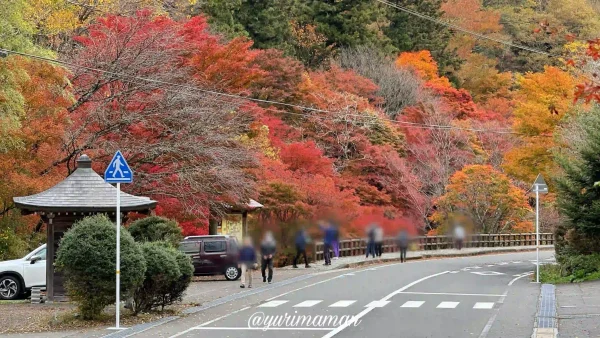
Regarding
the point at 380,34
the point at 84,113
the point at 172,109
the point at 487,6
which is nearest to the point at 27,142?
the point at 84,113

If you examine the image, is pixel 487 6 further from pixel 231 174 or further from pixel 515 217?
pixel 231 174

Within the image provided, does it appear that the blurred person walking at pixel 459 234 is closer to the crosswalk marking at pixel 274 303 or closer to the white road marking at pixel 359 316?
the white road marking at pixel 359 316

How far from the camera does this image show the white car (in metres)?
26.1

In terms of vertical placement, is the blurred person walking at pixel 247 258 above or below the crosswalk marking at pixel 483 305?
above

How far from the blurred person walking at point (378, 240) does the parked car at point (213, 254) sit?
10689 millimetres

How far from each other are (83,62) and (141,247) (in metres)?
13.1

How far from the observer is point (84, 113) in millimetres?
30828

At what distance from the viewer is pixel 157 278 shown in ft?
66.0

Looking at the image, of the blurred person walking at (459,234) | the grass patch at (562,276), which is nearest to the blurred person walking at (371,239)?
the blurred person walking at (459,234)

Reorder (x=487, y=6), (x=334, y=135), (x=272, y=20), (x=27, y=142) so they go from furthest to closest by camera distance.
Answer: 1. (x=487, y=6)
2. (x=272, y=20)
3. (x=334, y=135)
4. (x=27, y=142)

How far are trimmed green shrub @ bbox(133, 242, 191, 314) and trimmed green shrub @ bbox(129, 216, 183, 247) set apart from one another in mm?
2791

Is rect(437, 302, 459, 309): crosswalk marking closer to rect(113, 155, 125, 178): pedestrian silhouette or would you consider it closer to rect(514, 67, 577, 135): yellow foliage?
rect(113, 155, 125, 178): pedestrian silhouette

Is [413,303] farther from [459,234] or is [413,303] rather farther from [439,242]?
[439,242]

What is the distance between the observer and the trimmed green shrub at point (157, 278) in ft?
65.9
